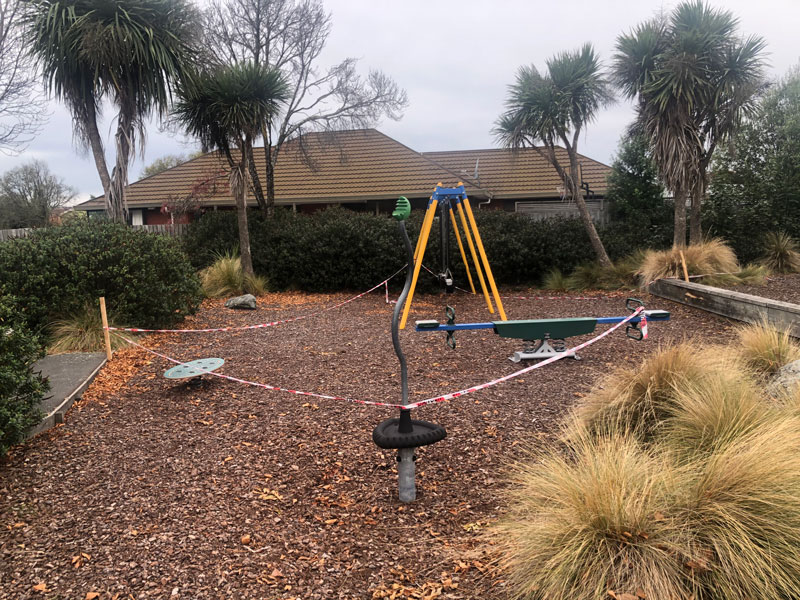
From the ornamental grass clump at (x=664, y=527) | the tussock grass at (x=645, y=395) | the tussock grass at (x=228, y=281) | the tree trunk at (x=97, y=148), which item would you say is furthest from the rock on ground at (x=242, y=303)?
the ornamental grass clump at (x=664, y=527)

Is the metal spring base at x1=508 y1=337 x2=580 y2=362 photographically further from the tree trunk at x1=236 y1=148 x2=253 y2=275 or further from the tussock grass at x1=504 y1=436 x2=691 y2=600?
the tree trunk at x1=236 y1=148 x2=253 y2=275

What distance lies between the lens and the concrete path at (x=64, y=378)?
4715mm

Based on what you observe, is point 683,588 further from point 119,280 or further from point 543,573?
point 119,280

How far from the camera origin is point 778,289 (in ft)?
32.1

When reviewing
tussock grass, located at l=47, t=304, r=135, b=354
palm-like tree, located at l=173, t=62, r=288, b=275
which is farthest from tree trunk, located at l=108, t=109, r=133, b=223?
tussock grass, located at l=47, t=304, r=135, b=354

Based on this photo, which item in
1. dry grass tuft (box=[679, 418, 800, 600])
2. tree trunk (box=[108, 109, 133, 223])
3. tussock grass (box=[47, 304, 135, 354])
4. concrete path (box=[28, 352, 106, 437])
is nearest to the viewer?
dry grass tuft (box=[679, 418, 800, 600])

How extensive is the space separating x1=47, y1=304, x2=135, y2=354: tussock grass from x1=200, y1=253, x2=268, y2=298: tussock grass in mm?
4232

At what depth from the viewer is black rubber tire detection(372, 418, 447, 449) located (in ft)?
10.1

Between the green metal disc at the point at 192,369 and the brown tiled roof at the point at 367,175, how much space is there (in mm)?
11630

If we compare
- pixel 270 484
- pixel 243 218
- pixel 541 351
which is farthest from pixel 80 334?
pixel 243 218

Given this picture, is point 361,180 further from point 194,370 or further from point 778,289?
point 194,370

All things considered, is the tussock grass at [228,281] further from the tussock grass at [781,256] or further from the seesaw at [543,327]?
the tussock grass at [781,256]

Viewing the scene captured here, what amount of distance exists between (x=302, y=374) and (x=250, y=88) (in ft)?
27.6

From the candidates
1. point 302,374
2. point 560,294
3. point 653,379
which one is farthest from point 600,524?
point 560,294
